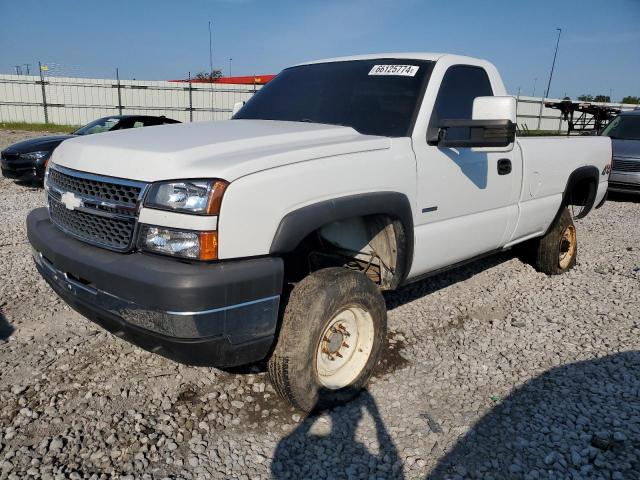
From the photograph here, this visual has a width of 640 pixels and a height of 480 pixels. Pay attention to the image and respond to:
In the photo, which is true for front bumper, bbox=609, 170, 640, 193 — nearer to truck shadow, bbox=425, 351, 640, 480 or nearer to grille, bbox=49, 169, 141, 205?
truck shadow, bbox=425, 351, 640, 480

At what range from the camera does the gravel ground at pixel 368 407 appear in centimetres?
241

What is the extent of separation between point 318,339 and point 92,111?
25324 mm

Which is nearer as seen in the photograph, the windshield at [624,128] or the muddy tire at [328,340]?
the muddy tire at [328,340]

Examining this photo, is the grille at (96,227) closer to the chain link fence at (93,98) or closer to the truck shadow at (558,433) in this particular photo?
the truck shadow at (558,433)

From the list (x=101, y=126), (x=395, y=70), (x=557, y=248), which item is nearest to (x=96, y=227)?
(x=395, y=70)

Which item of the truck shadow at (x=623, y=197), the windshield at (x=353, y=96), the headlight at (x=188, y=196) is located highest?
the windshield at (x=353, y=96)

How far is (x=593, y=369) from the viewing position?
11.1ft

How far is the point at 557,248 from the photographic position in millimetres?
5102

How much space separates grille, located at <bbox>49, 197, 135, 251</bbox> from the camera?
235 cm

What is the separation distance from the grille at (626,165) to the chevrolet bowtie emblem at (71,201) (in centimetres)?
1011

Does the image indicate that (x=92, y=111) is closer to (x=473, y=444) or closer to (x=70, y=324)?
(x=70, y=324)

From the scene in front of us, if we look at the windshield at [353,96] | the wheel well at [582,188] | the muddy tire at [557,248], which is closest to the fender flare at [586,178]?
the wheel well at [582,188]

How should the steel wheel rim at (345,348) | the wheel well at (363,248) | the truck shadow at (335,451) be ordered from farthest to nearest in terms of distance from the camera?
the wheel well at (363,248) → the steel wheel rim at (345,348) → the truck shadow at (335,451)

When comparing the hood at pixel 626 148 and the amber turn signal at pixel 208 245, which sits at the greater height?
the amber turn signal at pixel 208 245
